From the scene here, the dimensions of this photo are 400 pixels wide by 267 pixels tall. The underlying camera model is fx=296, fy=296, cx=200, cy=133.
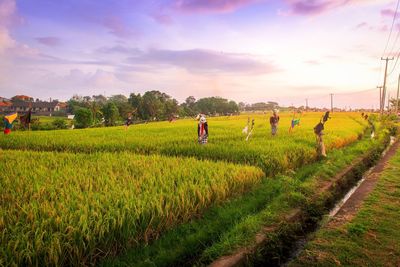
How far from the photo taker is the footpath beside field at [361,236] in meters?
3.78

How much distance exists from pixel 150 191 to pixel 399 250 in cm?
367

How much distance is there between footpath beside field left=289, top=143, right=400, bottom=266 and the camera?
3783 millimetres

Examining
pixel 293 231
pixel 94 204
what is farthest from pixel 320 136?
pixel 94 204

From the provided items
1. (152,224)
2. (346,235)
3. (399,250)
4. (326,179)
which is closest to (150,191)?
(152,224)

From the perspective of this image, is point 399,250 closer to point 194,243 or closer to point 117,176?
point 194,243

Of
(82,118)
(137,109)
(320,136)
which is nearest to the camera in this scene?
(320,136)

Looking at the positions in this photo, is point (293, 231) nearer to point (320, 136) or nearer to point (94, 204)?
point (94, 204)

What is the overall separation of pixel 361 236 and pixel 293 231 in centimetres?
102

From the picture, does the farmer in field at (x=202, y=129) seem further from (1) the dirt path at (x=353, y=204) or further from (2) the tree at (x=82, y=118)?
(2) the tree at (x=82, y=118)

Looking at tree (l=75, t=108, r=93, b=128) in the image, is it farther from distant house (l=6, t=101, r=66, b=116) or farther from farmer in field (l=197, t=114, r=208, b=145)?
distant house (l=6, t=101, r=66, b=116)

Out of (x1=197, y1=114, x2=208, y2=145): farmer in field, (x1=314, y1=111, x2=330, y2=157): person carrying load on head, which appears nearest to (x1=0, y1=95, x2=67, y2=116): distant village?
(x1=197, y1=114, x2=208, y2=145): farmer in field

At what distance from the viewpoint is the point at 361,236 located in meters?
4.42

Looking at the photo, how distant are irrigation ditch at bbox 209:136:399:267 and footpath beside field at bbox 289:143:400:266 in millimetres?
296

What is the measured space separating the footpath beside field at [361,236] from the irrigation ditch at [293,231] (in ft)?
0.97
